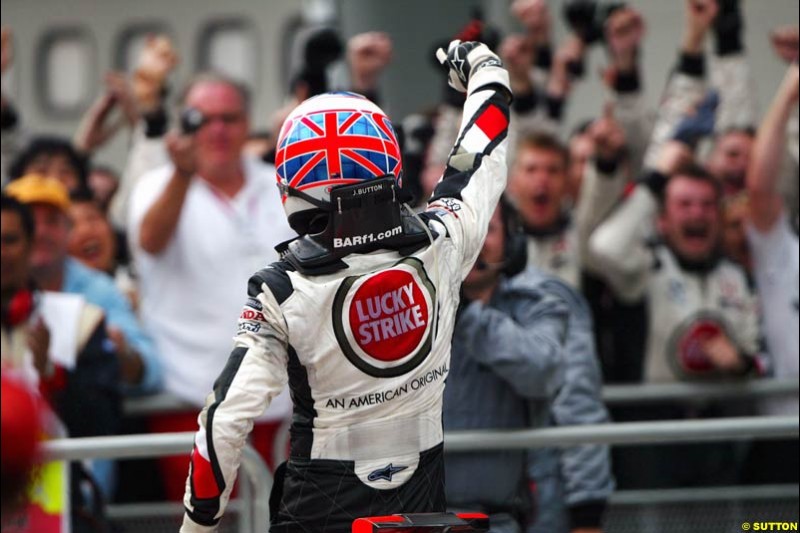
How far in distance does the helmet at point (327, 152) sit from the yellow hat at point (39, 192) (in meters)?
2.77

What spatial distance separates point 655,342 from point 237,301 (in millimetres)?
1875

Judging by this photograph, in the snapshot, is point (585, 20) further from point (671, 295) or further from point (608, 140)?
point (671, 295)

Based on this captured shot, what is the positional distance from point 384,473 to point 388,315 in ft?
1.38

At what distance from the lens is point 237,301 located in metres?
6.49

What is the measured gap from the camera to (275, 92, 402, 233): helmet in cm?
383

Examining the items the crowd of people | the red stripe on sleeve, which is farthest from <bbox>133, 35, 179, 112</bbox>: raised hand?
the red stripe on sleeve

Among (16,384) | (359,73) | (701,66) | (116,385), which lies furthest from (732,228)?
(16,384)

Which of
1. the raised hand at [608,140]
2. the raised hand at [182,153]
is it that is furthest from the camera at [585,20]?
the raised hand at [182,153]

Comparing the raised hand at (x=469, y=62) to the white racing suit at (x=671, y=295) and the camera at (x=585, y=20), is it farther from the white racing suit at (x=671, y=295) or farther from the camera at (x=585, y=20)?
the camera at (x=585, y=20)

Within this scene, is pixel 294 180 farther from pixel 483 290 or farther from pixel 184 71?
pixel 184 71

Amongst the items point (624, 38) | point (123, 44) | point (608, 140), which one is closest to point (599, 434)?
point (608, 140)

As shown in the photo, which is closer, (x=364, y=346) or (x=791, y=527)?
(x=364, y=346)

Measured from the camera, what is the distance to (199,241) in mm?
6492

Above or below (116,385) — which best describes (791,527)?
below
